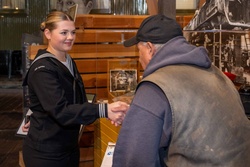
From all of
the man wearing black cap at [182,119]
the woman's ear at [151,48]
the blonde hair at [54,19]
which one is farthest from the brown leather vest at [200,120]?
the blonde hair at [54,19]

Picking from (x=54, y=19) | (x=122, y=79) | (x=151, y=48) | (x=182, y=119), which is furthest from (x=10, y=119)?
(x=182, y=119)

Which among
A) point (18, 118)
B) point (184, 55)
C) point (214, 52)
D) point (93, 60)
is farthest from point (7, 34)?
point (184, 55)

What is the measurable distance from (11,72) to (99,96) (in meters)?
11.3

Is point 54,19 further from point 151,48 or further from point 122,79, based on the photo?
point 122,79

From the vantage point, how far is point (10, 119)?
9633mm

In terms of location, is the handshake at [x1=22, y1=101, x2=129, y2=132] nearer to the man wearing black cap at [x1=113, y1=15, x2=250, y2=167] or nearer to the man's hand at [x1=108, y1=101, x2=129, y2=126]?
the man's hand at [x1=108, y1=101, x2=129, y2=126]

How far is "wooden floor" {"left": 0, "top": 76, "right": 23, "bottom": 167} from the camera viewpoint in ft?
22.2

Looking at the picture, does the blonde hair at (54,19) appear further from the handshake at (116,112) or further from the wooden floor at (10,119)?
the wooden floor at (10,119)

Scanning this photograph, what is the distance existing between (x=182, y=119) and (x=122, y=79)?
271 centimetres

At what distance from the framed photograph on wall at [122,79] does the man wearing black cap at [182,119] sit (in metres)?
2.45

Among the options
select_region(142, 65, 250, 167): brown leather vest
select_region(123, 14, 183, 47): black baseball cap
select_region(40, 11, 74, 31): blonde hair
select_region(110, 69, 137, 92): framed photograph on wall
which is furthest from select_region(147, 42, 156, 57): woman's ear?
select_region(110, 69, 137, 92): framed photograph on wall

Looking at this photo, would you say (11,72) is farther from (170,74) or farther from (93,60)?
(170,74)

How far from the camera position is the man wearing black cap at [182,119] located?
1.70m

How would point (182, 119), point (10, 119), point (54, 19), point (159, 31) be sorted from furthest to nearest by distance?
point (10, 119) < point (54, 19) < point (159, 31) < point (182, 119)
